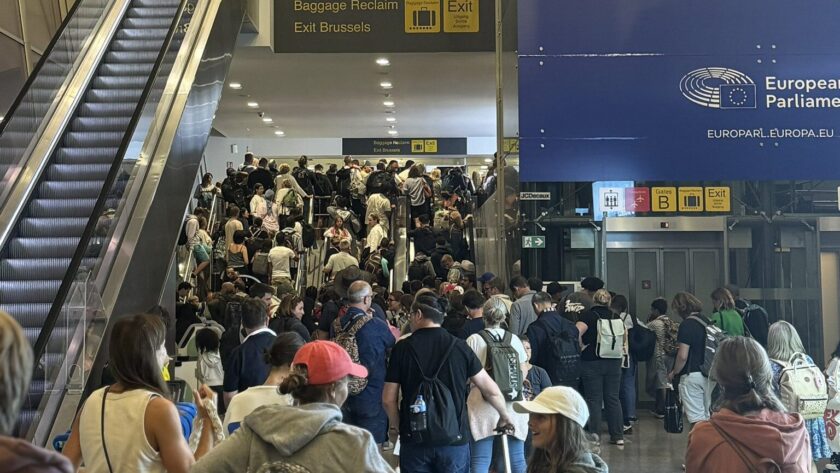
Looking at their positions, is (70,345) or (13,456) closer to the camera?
(13,456)

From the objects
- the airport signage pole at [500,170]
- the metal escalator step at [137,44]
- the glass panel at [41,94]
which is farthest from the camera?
the airport signage pole at [500,170]

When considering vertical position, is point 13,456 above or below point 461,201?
below

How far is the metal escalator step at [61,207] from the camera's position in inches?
325

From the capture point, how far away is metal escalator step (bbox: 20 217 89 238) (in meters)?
7.96

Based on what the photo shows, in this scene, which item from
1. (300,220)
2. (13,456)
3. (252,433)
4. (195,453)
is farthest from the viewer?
(300,220)

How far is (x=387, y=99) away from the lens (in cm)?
2353

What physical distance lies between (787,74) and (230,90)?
559 inches

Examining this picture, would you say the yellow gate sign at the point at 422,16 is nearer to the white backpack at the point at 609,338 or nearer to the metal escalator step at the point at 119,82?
the metal escalator step at the point at 119,82

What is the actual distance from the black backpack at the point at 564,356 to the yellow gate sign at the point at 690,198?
12.6 feet

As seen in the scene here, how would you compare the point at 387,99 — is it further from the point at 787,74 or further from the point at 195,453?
the point at 195,453

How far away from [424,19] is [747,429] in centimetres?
1438

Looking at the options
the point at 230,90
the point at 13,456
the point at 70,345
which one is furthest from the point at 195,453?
the point at 230,90

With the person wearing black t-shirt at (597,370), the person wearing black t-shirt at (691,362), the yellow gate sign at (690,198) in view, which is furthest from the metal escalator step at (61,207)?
the yellow gate sign at (690,198)

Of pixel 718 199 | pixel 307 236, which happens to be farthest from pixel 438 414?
pixel 307 236
